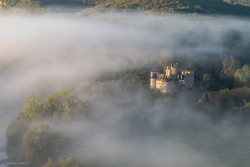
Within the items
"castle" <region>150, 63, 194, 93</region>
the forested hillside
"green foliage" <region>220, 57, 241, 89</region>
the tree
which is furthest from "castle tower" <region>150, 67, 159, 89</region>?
the forested hillside

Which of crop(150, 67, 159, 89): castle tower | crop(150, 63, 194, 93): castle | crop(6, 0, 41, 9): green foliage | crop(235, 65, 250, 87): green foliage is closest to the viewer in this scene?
crop(150, 63, 194, 93): castle

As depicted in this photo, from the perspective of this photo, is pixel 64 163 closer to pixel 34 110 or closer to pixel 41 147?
pixel 41 147

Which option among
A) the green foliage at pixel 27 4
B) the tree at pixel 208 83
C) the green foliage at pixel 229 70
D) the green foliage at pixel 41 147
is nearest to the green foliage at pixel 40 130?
the green foliage at pixel 41 147

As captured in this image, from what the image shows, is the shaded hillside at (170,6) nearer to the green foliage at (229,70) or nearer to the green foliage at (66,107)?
the green foliage at (229,70)

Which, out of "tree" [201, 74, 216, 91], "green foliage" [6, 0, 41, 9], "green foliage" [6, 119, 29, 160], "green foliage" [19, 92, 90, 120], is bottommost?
"green foliage" [6, 119, 29, 160]

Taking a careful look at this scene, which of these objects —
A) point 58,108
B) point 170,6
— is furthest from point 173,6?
point 58,108

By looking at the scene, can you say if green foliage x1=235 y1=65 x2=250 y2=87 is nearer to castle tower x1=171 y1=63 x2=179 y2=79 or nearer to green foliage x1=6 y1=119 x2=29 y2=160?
castle tower x1=171 y1=63 x2=179 y2=79
